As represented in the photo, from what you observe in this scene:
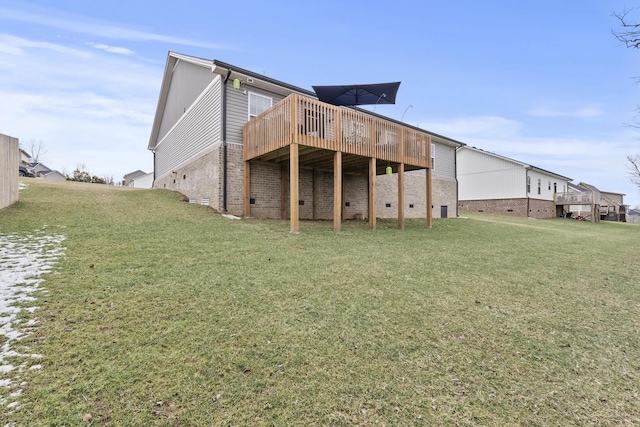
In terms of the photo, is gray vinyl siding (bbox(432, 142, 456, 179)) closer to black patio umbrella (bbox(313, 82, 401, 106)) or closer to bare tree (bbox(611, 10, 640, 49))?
black patio umbrella (bbox(313, 82, 401, 106))

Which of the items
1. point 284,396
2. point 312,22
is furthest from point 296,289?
point 312,22

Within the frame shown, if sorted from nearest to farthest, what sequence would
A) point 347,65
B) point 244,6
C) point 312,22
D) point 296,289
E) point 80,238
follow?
point 296,289
point 80,238
point 244,6
point 312,22
point 347,65

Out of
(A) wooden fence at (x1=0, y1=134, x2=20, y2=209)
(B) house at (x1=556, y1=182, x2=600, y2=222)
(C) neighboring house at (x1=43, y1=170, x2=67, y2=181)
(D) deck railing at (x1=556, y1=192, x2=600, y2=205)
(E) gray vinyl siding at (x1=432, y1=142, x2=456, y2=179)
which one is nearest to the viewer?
(A) wooden fence at (x1=0, y1=134, x2=20, y2=209)

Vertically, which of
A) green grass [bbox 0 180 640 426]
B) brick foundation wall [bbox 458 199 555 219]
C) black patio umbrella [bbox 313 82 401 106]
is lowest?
green grass [bbox 0 180 640 426]

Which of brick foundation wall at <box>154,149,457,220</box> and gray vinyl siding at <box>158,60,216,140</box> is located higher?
gray vinyl siding at <box>158,60,216,140</box>

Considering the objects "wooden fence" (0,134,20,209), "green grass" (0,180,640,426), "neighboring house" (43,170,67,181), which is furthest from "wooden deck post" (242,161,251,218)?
"neighboring house" (43,170,67,181)

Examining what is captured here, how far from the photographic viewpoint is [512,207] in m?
26.8

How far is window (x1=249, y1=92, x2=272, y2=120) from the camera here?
37.6ft

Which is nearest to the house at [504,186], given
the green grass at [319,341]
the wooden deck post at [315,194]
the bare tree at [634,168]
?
the bare tree at [634,168]

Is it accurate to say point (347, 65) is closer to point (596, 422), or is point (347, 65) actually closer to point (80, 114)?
point (596, 422)

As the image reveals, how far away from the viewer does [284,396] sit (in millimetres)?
2207

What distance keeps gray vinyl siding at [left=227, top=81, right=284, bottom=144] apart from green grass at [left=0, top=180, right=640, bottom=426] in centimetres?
585

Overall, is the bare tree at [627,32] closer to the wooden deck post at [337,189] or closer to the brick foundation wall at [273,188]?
the wooden deck post at [337,189]

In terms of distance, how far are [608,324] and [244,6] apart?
15.5 meters
